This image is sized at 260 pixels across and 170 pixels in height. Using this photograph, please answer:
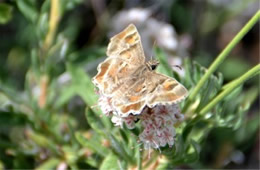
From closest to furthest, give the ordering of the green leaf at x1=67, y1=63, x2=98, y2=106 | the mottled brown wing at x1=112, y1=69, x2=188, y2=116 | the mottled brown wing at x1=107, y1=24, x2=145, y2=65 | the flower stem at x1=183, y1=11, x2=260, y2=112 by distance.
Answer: the mottled brown wing at x1=112, y1=69, x2=188, y2=116, the flower stem at x1=183, y1=11, x2=260, y2=112, the mottled brown wing at x1=107, y1=24, x2=145, y2=65, the green leaf at x1=67, y1=63, x2=98, y2=106

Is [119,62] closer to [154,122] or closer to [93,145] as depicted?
[154,122]

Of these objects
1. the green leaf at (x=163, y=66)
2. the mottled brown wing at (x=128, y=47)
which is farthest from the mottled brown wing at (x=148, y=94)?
the green leaf at (x=163, y=66)

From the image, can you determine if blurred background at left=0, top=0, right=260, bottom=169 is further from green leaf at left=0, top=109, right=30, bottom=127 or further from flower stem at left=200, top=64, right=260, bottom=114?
flower stem at left=200, top=64, right=260, bottom=114

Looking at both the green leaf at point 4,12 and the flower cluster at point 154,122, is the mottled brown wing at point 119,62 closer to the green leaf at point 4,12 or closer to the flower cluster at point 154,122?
the flower cluster at point 154,122

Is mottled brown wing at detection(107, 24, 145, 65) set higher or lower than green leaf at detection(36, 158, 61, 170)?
higher

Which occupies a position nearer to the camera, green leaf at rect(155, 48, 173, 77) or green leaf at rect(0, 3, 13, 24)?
green leaf at rect(155, 48, 173, 77)

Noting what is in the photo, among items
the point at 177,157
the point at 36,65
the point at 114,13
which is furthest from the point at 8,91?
the point at 114,13

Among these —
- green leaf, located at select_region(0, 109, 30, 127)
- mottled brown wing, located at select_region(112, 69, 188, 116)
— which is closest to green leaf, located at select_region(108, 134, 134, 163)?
mottled brown wing, located at select_region(112, 69, 188, 116)
